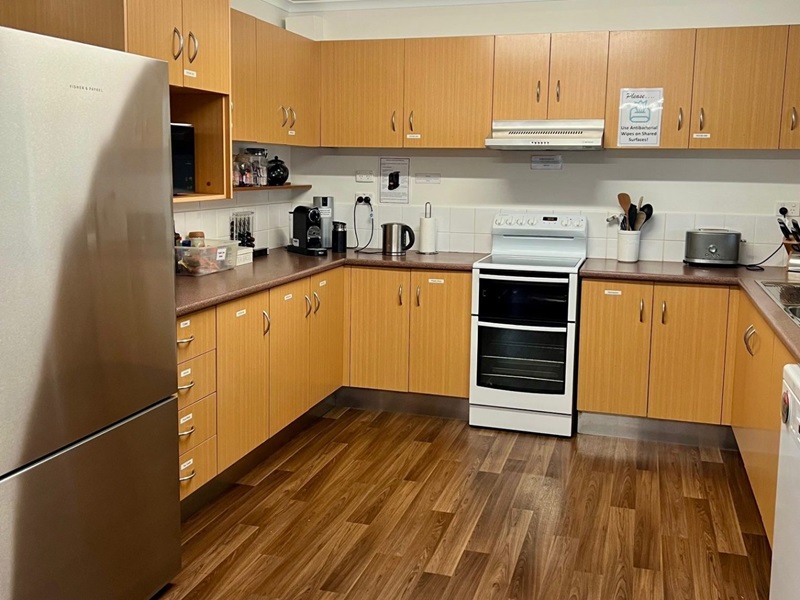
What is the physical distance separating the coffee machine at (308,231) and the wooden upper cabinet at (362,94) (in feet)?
1.47

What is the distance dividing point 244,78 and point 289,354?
1.37 meters

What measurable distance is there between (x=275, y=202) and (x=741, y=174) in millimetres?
2687

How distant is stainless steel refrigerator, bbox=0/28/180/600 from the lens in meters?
1.97

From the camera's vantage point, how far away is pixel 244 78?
4.02 meters

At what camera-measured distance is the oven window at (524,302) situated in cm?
428

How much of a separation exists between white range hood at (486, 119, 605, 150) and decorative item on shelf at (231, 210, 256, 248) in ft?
4.57

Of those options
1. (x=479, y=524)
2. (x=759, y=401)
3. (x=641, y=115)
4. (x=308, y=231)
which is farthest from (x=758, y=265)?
(x=308, y=231)

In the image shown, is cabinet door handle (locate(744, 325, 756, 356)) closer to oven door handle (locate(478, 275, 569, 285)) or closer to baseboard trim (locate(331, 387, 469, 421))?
oven door handle (locate(478, 275, 569, 285))

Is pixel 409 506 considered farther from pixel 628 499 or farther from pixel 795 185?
pixel 795 185

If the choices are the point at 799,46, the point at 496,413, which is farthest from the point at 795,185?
the point at 496,413

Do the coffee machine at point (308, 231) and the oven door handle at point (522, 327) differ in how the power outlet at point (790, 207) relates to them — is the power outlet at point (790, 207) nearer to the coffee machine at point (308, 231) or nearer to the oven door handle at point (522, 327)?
the oven door handle at point (522, 327)

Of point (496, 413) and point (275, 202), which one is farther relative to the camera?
point (275, 202)

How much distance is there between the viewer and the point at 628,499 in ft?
11.7

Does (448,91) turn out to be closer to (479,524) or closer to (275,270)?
(275,270)
